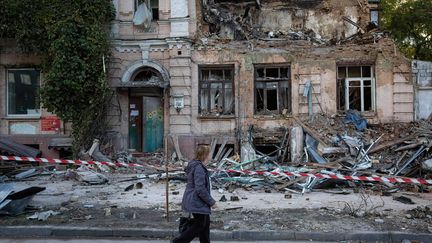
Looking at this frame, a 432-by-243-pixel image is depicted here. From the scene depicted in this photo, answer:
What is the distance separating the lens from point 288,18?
1961cm

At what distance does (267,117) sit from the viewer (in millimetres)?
18094

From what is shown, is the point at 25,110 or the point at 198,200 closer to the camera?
the point at 198,200

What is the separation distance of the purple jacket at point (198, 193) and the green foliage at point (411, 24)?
2224 cm

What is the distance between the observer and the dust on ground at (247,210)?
25.7ft

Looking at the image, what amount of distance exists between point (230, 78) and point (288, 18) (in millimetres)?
3922

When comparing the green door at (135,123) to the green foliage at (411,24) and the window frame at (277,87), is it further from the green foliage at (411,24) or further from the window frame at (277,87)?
the green foliage at (411,24)

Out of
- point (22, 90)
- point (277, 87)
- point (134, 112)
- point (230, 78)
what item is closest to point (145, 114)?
point (134, 112)

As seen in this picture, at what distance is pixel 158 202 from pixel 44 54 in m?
10.2

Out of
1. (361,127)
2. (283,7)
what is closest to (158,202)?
(361,127)

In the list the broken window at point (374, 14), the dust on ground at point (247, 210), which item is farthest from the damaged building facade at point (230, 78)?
the dust on ground at point (247, 210)

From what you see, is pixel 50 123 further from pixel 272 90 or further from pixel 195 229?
pixel 195 229

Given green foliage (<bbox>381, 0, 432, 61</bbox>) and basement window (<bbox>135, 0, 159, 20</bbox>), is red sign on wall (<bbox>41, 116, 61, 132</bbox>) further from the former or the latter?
green foliage (<bbox>381, 0, 432, 61</bbox>)

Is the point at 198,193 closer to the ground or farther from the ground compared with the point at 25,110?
closer to the ground

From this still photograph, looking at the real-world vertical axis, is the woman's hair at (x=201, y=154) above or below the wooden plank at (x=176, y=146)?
above
